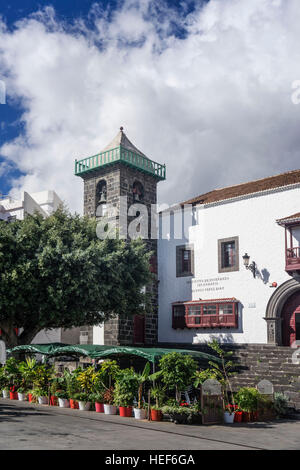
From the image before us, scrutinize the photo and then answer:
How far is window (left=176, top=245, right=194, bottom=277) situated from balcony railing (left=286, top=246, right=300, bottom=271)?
6510mm

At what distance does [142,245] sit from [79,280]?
4381 millimetres

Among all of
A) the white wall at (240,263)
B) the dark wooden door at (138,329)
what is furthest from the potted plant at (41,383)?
the white wall at (240,263)

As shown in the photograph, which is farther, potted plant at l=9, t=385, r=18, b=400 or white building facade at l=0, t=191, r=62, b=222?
white building facade at l=0, t=191, r=62, b=222

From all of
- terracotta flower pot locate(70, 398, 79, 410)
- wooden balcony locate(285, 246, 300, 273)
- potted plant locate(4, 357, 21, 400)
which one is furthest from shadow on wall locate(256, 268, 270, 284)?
potted plant locate(4, 357, 21, 400)

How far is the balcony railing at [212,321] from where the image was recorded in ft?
87.6

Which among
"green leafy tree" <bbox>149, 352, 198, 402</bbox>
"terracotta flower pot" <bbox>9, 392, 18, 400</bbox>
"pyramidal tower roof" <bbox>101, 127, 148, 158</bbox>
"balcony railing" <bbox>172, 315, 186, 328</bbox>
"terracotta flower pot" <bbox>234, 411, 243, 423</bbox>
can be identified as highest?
"pyramidal tower roof" <bbox>101, 127, 148, 158</bbox>

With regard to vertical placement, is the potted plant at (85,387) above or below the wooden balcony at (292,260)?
below

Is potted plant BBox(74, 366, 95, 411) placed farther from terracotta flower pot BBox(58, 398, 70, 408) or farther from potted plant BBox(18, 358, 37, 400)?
potted plant BBox(18, 358, 37, 400)

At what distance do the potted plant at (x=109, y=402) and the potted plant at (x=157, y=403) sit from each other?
1586 mm

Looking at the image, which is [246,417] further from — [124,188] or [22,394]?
[124,188]

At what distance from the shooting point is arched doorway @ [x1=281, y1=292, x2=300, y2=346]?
82.7ft

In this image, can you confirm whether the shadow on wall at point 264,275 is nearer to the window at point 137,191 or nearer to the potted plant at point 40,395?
the window at point 137,191

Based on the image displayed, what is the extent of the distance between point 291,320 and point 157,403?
38.1 ft

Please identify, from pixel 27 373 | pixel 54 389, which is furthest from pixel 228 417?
pixel 27 373
